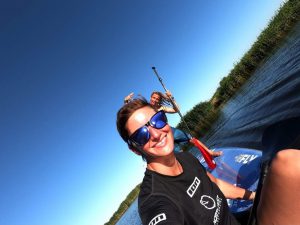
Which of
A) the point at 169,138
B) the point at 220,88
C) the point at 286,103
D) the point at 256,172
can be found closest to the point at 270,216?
the point at 169,138

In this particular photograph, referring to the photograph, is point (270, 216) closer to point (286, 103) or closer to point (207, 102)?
point (286, 103)

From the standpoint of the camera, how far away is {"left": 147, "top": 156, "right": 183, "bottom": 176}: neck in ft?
11.9

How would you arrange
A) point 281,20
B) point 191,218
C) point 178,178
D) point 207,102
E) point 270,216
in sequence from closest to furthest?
point 270,216 → point 191,218 → point 178,178 → point 281,20 → point 207,102

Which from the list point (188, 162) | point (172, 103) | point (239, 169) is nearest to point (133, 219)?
point (172, 103)

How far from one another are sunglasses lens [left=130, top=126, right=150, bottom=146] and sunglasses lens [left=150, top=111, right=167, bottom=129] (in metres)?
0.14

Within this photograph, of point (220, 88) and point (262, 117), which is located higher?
point (220, 88)

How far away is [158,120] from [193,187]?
85 cm

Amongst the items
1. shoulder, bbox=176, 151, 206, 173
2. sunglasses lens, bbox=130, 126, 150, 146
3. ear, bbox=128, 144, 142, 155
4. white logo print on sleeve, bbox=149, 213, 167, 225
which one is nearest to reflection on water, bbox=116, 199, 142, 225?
shoulder, bbox=176, 151, 206, 173

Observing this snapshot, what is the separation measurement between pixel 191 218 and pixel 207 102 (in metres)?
39.4

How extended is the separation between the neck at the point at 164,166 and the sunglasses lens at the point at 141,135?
0.25 metres

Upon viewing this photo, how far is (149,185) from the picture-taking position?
3336 mm

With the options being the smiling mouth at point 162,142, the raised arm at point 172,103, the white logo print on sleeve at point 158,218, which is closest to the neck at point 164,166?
the smiling mouth at point 162,142

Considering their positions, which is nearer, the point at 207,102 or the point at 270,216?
the point at 270,216

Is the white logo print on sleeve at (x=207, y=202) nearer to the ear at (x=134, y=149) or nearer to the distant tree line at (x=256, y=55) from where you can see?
the ear at (x=134, y=149)
